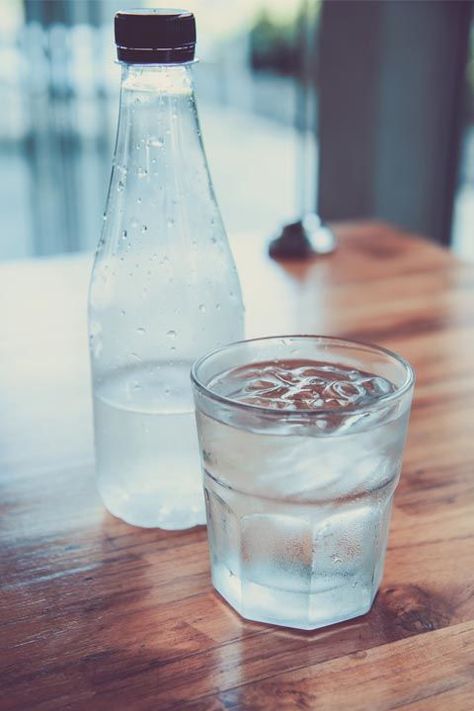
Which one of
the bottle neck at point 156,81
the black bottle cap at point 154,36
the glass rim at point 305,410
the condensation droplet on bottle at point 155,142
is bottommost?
the glass rim at point 305,410

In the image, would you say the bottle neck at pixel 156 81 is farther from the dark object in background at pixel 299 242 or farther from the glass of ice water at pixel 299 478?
the dark object in background at pixel 299 242

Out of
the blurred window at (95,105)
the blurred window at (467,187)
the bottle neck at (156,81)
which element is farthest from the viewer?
the blurred window at (467,187)

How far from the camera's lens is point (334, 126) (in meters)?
2.86

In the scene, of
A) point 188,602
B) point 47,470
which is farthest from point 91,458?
point 188,602

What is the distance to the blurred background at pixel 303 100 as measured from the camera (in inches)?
108

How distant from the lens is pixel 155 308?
2.28 ft

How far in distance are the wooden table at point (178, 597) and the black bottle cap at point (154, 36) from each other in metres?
0.32

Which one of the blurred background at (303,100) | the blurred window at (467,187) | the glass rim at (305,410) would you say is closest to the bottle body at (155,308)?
the glass rim at (305,410)

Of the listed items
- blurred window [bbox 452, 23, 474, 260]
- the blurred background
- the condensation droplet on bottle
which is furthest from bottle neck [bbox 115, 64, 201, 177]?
blurred window [bbox 452, 23, 474, 260]

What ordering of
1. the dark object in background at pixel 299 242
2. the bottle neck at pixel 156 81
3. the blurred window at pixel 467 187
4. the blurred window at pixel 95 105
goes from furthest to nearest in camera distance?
the blurred window at pixel 467 187, the blurred window at pixel 95 105, the dark object in background at pixel 299 242, the bottle neck at pixel 156 81

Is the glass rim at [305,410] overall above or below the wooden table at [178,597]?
above

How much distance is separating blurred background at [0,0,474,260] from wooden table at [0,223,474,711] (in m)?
1.83

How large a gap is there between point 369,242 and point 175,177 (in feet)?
2.47

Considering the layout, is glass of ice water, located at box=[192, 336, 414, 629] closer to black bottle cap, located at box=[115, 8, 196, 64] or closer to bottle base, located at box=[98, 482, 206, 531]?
bottle base, located at box=[98, 482, 206, 531]
